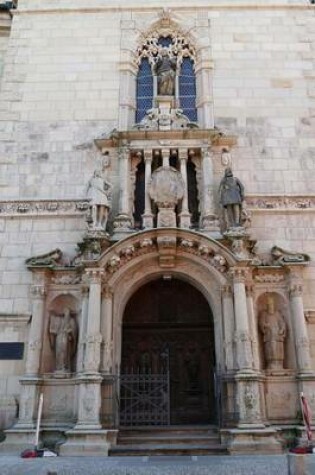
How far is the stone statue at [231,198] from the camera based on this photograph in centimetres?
1116

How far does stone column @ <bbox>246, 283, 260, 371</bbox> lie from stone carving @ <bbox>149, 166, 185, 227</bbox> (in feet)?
8.13

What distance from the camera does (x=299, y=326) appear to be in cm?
1039

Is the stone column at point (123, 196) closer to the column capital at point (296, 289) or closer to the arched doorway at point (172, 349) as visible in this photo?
the arched doorway at point (172, 349)

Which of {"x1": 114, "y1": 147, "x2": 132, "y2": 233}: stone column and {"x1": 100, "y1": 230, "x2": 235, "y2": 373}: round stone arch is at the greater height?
{"x1": 114, "y1": 147, "x2": 132, "y2": 233}: stone column

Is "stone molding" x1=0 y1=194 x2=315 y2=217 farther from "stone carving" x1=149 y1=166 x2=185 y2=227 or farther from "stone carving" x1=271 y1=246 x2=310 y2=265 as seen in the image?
"stone carving" x1=149 y1=166 x2=185 y2=227

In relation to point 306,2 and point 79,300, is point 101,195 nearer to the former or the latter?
point 79,300

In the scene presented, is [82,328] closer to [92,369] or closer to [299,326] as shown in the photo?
[92,369]

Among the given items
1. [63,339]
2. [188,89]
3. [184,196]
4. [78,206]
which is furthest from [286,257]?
[188,89]

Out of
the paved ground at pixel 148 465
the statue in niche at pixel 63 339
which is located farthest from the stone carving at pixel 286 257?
the statue in niche at pixel 63 339

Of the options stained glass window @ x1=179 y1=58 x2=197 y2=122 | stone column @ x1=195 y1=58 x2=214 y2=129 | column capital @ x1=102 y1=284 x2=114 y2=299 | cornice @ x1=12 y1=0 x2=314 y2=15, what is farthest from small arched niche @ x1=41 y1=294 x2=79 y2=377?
cornice @ x1=12 y1=0 x2=314 y2=15

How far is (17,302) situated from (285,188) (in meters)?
7.56

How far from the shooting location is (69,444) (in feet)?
29.2

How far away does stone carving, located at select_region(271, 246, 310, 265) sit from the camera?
10934mm

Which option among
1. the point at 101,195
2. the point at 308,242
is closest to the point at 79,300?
the point at 101,195
